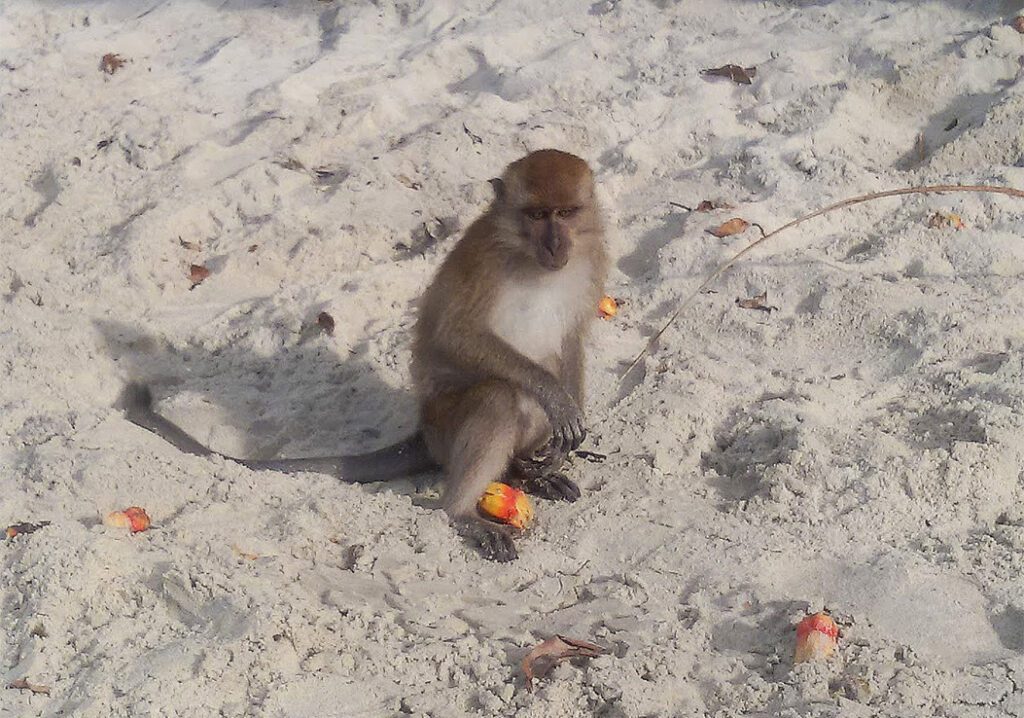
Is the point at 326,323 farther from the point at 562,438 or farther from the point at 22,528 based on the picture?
the point at 22,528

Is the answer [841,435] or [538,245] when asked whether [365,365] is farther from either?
[841,435]

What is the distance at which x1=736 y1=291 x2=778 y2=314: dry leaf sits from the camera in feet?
15.8

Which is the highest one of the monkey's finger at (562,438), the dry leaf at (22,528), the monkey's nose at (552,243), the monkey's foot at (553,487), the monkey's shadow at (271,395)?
the monkey's nose at (552,243)

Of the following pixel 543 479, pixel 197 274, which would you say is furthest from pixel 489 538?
pixel 197 274

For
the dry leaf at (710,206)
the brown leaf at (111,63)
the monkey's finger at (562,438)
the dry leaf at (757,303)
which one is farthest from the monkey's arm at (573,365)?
the brown leaf at (111,63)

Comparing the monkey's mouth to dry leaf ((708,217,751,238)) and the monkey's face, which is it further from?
dry leaf ((708,217,751,238))

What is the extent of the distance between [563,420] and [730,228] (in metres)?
1.69

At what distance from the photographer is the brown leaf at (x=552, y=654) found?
286 cm

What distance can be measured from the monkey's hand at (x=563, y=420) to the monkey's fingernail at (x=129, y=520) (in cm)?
131

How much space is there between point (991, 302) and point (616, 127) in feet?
7.28

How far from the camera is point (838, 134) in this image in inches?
225

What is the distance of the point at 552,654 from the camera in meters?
2.93

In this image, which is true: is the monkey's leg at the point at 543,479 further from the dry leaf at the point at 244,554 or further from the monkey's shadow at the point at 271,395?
the dry leaf at the point at 244,554

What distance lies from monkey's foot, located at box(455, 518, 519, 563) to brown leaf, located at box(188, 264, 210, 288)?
2154 mm
